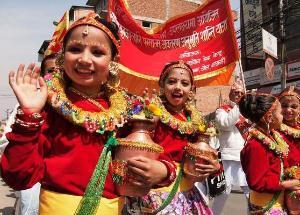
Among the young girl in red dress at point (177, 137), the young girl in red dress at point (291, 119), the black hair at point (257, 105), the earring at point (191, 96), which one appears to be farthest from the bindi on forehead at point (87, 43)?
the young girl in red dress at point (291, 119)

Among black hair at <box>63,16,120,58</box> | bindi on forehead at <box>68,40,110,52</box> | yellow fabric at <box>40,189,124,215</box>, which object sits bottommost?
yellow fabric at <box>40,189,124,215</box>

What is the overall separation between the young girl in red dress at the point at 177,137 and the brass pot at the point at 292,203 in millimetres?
693

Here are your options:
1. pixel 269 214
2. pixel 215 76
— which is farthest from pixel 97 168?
pixel 215 76

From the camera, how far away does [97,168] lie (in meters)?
1.96

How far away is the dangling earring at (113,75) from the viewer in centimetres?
216

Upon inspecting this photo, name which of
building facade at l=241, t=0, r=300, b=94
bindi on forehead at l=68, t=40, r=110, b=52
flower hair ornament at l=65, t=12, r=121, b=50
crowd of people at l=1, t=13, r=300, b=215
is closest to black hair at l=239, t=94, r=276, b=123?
crowd of people at l=1, t=13, r=300, b=215

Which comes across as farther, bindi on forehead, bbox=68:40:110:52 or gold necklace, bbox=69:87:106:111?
gold necklace, bbox=69:87:106:111

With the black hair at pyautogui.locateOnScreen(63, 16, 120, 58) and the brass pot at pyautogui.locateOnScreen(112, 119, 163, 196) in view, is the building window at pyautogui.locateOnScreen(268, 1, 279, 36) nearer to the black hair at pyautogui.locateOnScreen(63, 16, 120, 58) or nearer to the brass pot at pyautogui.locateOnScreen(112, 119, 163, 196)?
the black hair at pyautogui.locateOnScreen(63, 16, 120, 58)

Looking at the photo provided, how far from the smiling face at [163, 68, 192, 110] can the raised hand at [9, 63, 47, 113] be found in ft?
5.84

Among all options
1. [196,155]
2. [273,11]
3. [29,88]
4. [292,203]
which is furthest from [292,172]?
[273,11]

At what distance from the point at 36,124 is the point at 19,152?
0.43 feet

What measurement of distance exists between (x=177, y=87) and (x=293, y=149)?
1.41 metres

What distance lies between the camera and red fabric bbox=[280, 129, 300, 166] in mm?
3730

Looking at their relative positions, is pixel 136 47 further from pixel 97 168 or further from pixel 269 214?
pixel 97 168
